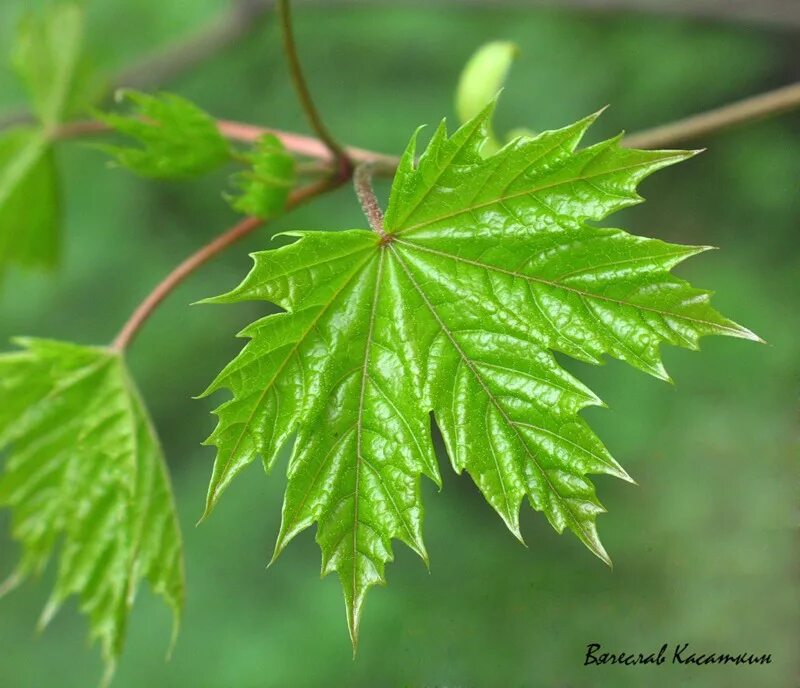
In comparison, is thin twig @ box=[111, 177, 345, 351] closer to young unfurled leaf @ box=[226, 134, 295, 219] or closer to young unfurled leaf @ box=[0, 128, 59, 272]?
young unfurled leaf @ box=[226, 134, 295, 219]

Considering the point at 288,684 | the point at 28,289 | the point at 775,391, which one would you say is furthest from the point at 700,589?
the point at 28,289

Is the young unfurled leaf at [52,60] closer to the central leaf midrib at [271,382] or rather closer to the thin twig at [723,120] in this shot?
the central leaf midrib at [271,382]

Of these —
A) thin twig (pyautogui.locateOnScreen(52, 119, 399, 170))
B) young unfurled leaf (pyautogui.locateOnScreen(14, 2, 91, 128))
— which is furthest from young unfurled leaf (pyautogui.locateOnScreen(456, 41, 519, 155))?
young unfurled leaf (pyautogui.locateOnScreen(14, 2, 91, 128))

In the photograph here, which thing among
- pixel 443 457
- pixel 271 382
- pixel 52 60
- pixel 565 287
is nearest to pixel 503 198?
pixel 565 287

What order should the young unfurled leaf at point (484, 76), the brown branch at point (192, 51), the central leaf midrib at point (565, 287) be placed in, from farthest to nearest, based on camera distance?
the brown branch at point (192, 51) < the young unfurled leaf at point (484, 76) < the central leaf midrib at point (565, 287)

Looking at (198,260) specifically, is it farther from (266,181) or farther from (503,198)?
(503,198)

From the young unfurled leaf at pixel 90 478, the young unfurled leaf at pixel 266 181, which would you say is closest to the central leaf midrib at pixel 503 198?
the young unfurled leaf at pixel 266 181
